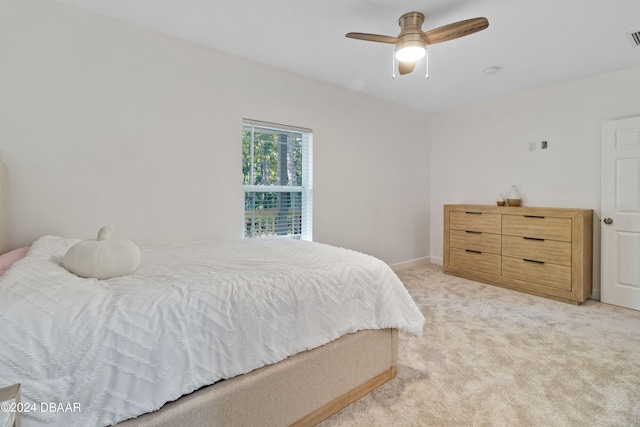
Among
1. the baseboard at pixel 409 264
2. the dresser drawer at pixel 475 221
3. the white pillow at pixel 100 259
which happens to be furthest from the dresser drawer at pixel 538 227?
the white pillow at pixel 100 259

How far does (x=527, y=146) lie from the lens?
3.75 meters

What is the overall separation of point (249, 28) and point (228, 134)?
915 millimetres

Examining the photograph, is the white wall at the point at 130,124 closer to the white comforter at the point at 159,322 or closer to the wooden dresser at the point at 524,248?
the white comforter at the point at 159,322

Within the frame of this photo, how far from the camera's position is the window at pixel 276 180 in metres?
2.99

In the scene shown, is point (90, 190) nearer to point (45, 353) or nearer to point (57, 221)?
point (57, 221)

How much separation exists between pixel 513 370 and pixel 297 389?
1.47 meters

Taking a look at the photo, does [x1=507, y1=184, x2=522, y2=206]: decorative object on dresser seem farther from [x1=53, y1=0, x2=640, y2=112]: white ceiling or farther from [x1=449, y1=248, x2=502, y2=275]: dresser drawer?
[x1=53, y1=0, x2=640, y2=112]: white ceiling

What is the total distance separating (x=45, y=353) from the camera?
0.84 m

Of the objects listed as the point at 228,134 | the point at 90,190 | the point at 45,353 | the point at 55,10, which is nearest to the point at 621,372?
the point at 45,353

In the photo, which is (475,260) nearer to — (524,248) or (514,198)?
(524,248)

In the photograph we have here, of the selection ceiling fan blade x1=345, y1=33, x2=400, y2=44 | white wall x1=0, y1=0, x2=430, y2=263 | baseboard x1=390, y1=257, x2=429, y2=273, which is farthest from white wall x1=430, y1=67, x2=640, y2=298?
ceiling fan blade x1=345, y1=33, x2=400, y2=44

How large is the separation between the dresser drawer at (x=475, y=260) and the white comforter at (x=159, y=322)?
2.55m

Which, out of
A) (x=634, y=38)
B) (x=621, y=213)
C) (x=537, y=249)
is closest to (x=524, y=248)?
(x=537, y=249)

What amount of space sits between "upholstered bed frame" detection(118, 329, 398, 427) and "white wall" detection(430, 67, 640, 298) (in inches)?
126
